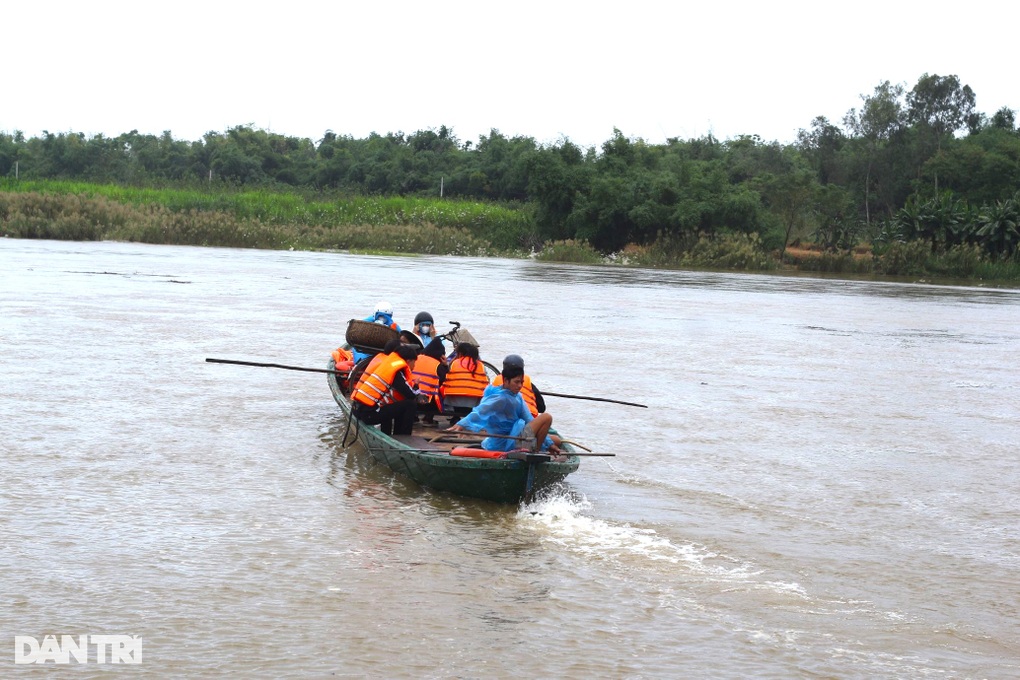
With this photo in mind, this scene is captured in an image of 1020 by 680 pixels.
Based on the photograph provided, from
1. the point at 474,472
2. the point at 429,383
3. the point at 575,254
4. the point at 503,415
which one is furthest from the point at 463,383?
the point at 575,254

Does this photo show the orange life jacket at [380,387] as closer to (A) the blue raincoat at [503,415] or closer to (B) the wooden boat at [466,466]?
(B) the wooden boat at [466,466]

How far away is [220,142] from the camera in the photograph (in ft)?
235

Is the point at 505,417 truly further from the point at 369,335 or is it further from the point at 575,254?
the point at 575,254

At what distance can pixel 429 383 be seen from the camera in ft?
33.2

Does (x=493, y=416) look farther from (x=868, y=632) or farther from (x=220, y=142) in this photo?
(x=220, y=142)

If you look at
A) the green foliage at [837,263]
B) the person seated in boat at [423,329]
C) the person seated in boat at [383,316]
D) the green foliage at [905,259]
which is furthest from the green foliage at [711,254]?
the person seated in boat at [423,329]

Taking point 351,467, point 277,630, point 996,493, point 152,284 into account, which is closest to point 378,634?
point 277,630

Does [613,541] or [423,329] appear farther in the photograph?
[423,329]

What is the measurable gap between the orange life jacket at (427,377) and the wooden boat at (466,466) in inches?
31.3

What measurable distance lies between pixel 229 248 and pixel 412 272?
14963 millimetres

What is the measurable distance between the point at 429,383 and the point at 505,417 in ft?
5.40

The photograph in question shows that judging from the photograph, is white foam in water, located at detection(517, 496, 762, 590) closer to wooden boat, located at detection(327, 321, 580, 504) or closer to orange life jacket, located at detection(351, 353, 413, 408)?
wooden boat, located at detection(327, 321, 580, 504)

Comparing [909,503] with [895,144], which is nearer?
[909,503]

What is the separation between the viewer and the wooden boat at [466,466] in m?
8.04
